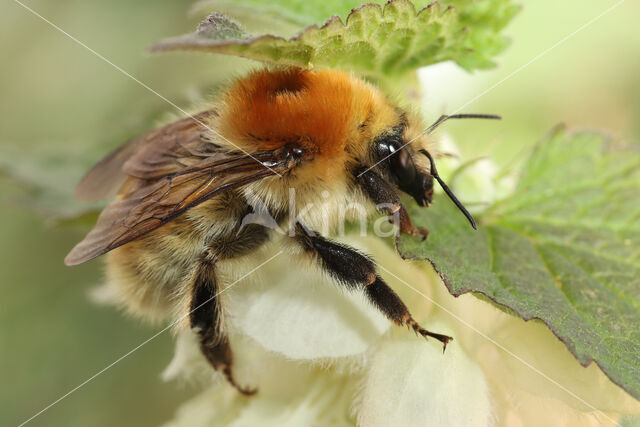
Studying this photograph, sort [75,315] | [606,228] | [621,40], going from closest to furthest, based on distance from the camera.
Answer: [606,228] → [75,315] → [621,40]

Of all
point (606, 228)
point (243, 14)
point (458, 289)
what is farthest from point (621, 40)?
point (458, 289)

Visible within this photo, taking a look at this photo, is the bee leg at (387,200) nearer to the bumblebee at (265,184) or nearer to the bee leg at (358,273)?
the bumblebee at (265,184)

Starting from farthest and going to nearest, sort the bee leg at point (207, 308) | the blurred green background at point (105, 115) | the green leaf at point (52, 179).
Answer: the blurred green background at point (105, 115)
the green leaf at point (52, 179)
the bee leg at point (207, 308)

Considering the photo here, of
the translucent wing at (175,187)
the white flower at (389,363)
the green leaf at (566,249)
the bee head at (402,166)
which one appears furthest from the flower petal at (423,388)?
the translucent wing at (175,187)

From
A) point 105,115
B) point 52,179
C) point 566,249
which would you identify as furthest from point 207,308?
point 105,115

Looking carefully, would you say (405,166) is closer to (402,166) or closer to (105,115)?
(402,166)

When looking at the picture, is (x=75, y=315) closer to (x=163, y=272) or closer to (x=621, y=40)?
(x=163, y=272)

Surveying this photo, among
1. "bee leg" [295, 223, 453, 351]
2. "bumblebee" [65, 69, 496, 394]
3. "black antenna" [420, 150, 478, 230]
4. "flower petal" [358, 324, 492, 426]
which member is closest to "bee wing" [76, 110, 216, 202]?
"bumblebee" [65, 69, 496, 394]
